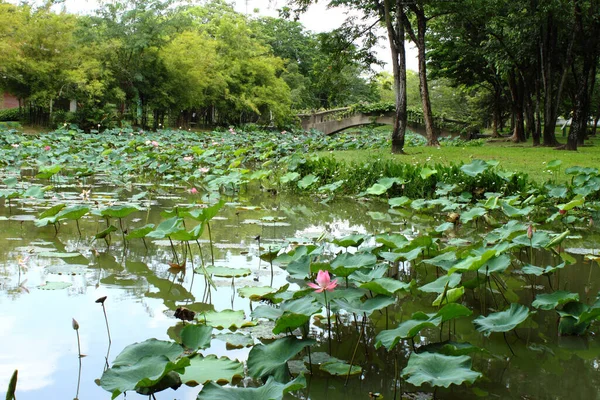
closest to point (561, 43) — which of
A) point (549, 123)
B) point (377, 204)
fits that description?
point (549, 123)

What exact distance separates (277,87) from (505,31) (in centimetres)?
1844

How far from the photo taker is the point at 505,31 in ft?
53.4

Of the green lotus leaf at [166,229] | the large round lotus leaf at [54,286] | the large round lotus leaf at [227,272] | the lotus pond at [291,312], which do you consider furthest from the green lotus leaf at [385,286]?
the large round lotus leaf at [54,286]

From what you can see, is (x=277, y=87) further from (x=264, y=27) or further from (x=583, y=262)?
(x=583, y=262)

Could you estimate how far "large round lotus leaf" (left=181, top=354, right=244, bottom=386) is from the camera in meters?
1.75

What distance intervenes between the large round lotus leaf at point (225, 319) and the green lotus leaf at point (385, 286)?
55cm

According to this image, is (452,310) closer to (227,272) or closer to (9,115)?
(227,272)

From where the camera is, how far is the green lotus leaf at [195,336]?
6.15ft

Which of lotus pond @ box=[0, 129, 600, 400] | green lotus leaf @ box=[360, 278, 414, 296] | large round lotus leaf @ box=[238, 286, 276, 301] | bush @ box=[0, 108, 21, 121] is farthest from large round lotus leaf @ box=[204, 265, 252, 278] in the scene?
bush @ box=[0, 108, 21, 121]

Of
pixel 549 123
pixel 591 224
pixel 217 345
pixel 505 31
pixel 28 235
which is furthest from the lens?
pixel 505 31

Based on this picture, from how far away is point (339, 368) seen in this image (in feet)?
6.20

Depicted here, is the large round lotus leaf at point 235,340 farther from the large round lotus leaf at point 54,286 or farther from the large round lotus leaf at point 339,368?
the large round lotus leaf at point 54,286

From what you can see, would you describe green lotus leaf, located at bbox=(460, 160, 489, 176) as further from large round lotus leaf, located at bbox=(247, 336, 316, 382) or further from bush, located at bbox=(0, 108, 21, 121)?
bush, located at bbox=(0, 108, 21, 121)

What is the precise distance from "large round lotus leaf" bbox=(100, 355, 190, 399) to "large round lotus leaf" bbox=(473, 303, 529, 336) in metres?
1.08
